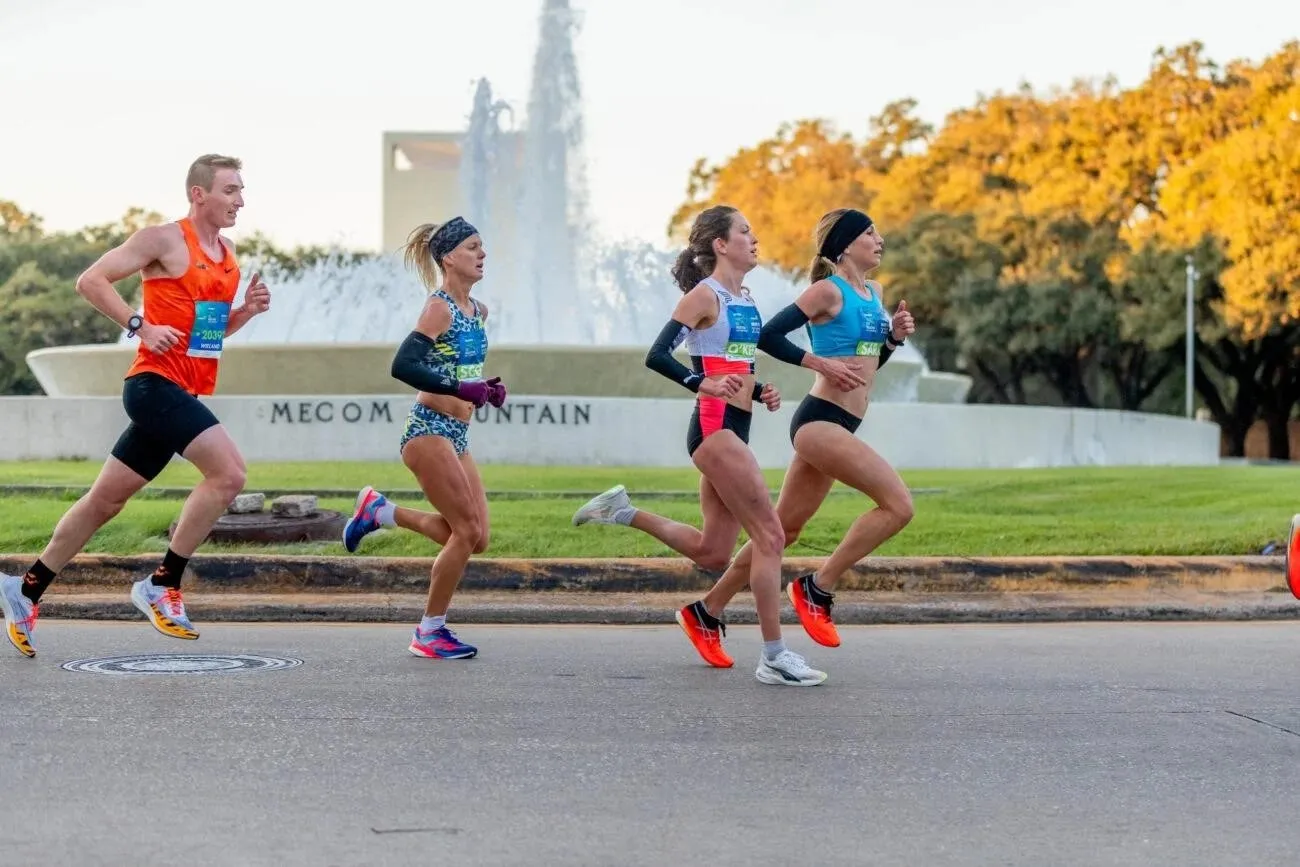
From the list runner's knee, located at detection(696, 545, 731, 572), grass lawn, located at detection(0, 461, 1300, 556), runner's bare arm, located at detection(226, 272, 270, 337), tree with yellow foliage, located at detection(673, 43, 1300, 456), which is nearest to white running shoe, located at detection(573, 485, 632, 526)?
runner's knee, located at detection(696, 545, 731, 572)

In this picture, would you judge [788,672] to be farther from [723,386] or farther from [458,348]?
[458,348]

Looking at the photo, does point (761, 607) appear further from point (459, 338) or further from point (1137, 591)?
point (1137, 591)

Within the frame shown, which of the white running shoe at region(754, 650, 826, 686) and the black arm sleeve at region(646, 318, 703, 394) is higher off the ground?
the black arm sleeve at region(646, 318, 703, 394)

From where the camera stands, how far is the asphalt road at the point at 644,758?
4.91 metres

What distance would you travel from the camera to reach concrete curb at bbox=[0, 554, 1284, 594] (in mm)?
11328

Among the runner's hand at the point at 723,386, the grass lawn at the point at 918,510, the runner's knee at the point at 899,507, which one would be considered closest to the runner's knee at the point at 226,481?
the runner's hand at the point at 723,386

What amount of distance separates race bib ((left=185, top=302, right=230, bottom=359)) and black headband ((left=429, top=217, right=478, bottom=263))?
0.90 metres

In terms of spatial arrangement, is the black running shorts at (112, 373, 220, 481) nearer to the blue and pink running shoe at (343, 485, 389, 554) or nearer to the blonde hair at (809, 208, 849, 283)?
the blue and pink running shoe at (343, 485, 389, 554)

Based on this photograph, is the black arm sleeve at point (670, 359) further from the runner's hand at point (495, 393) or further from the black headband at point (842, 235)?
the black headband at point (842, 235)

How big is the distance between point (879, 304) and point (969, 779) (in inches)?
125

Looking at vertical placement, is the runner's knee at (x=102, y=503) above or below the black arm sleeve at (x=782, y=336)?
below

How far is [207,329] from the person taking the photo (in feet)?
27.0

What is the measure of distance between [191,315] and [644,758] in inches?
124

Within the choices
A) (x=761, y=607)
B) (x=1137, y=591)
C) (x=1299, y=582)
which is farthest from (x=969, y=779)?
(x=1137, y=591)
